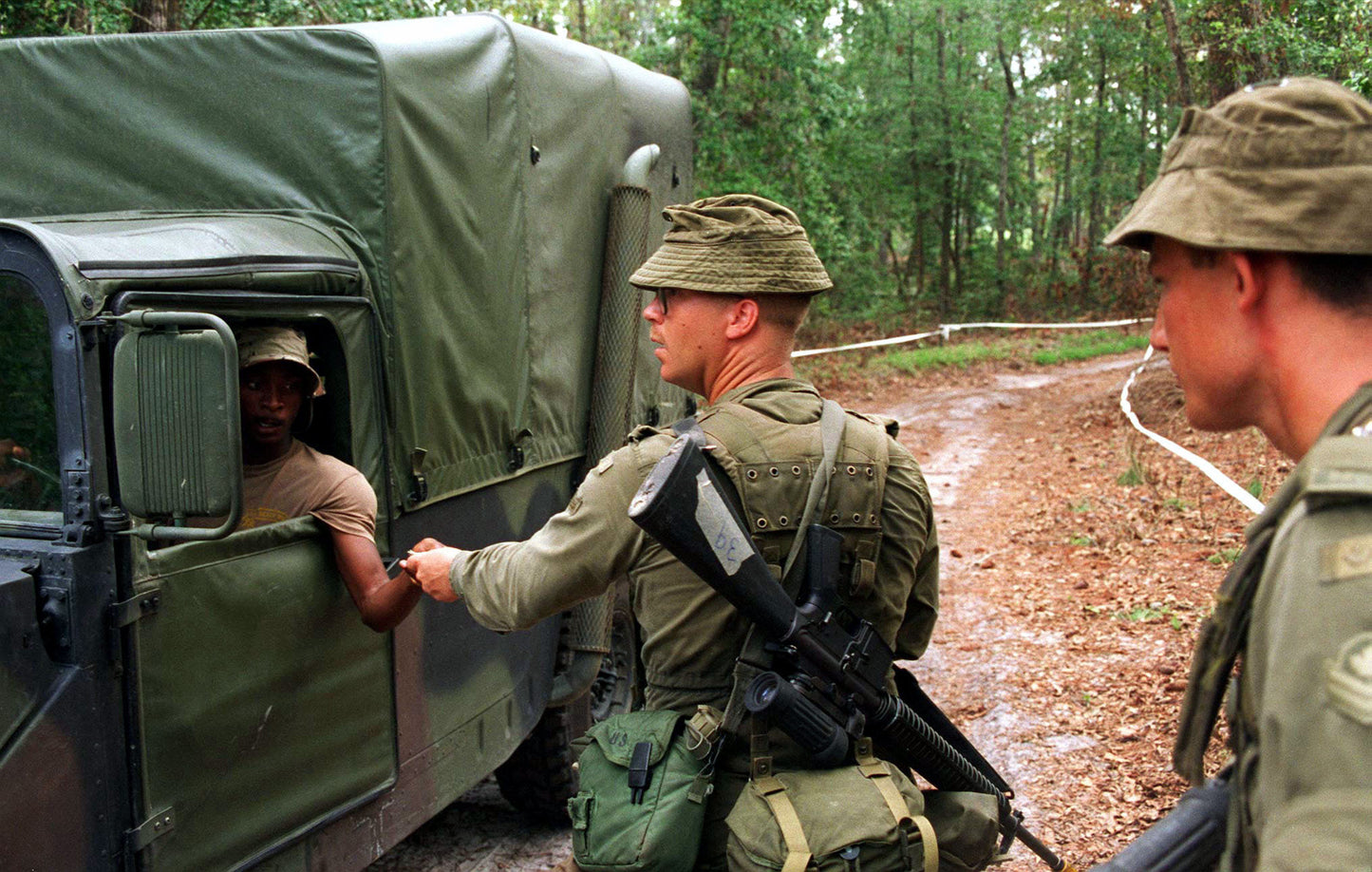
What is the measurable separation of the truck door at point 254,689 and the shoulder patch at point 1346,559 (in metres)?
2.04

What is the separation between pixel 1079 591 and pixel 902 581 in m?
5.20

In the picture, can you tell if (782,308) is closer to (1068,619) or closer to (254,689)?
(254,689)

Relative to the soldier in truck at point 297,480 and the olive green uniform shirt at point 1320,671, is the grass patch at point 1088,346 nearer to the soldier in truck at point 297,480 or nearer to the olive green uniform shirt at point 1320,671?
the soldier in truck at point 297,480

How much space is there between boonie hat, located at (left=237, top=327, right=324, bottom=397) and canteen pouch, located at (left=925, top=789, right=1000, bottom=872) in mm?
1974

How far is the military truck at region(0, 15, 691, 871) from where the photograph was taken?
2.41 metres

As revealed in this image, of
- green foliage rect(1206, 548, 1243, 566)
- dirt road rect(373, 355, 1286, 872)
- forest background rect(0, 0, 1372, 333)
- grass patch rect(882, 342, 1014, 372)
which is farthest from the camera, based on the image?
grass patch rect(882, 342, 1014, 372)

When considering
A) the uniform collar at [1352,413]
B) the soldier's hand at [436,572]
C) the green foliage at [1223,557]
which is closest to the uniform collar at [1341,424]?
the uniform collar at [1352,413]

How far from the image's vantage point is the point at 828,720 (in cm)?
241

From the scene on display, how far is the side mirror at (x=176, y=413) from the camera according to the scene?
2.37 meters

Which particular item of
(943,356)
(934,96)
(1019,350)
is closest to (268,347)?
(943,356)

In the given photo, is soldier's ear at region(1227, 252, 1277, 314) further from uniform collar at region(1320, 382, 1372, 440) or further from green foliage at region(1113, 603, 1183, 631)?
green foliage at region(1113, 603, 1183, 631)

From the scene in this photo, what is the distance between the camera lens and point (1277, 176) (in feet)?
4.65

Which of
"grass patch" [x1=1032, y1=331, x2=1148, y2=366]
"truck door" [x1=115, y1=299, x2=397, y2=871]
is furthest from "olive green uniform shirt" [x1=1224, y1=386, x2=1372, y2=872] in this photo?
"grass patch" [x1=1032, y1=331, x2=1148, y2=366]

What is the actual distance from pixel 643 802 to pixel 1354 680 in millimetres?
1539
